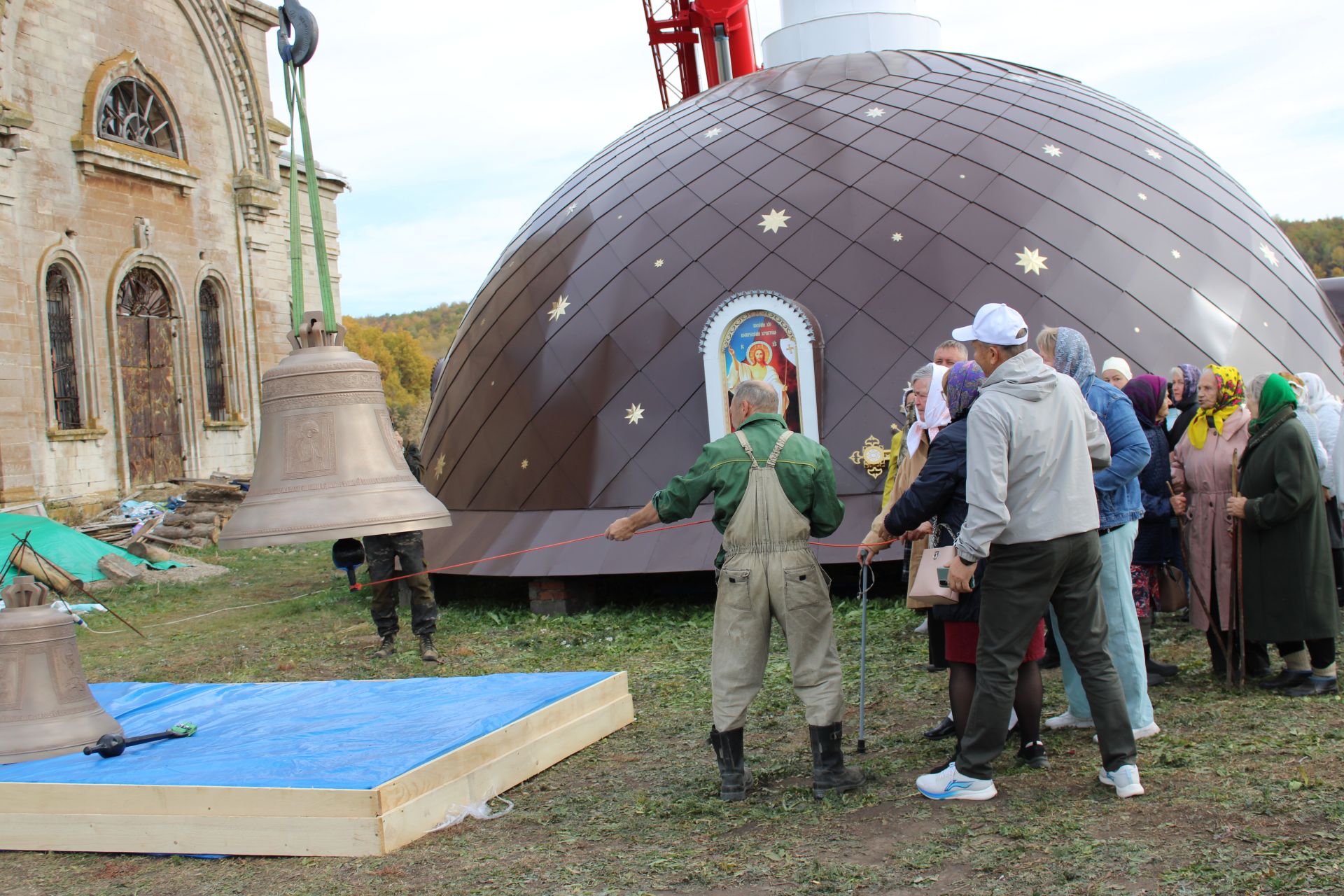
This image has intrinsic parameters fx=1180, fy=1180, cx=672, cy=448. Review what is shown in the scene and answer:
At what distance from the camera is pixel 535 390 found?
9102 millimetres

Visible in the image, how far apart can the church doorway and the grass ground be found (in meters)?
16.1

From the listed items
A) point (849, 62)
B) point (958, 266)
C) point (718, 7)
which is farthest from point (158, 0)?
point (958, 266)

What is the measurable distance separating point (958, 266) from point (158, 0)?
17.4m

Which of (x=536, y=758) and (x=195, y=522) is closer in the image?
(x=536, y=758)

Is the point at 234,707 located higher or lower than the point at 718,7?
lower

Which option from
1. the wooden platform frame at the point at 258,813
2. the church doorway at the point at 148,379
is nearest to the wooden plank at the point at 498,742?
the wooden platform frame at the point at 258,813

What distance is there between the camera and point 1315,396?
6.39 metres

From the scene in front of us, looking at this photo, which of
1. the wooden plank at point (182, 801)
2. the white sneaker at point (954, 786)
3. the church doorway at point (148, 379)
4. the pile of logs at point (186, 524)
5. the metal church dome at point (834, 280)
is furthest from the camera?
the church doorway at point (148, 379)

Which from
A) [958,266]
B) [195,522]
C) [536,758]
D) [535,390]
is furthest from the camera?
[195,522]

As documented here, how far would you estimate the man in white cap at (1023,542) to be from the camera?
3.82 m

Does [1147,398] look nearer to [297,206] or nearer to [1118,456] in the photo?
[1118,456]

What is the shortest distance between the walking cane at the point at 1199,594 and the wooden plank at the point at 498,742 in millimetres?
2719

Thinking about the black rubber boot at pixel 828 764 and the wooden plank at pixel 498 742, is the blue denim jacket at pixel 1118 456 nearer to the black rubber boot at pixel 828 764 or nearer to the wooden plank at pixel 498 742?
the black rubber boot at pixel 828 764

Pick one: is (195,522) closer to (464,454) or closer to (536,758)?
(464,454)
